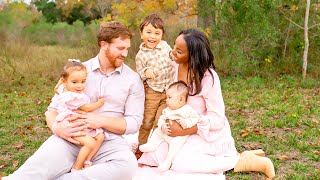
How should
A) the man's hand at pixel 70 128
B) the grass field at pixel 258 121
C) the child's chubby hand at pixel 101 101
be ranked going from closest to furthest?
the man's hand at pixel 70 128 → the child's chubby hand at pixel 101 101 → the grass field at pixel 258 121

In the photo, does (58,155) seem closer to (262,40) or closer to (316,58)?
(262,40)

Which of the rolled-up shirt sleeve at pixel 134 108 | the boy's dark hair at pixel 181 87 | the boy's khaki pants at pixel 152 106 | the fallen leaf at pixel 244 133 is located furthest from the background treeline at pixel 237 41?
the rolled-up shirt sleeve at pixel 134 108

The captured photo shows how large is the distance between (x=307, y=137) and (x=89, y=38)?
934 centimetres

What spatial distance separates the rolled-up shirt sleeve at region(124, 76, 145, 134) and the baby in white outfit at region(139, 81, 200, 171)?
23 cm

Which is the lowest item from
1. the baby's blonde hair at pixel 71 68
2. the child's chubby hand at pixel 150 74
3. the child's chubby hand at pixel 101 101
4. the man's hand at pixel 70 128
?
the man's hand at pixel 70 128

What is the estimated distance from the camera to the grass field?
18.5 ft

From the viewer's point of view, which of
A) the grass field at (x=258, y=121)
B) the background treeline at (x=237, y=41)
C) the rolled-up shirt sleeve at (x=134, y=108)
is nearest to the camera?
the rolled-up shirt sleeve at (x=134, y=108)

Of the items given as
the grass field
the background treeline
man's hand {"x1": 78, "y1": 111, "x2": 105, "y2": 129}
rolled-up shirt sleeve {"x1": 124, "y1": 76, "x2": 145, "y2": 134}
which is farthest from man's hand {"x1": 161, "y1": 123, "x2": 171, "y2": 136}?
the background treeline

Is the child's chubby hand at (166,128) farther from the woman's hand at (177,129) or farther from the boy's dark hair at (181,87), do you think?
the boy's dark hair at (181,87)

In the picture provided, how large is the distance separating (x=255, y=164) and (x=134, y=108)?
52.4 inches

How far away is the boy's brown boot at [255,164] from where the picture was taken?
4.56 m

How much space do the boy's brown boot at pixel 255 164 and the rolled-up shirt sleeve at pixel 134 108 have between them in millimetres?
1108

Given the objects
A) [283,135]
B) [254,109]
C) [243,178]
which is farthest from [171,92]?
[254,109]

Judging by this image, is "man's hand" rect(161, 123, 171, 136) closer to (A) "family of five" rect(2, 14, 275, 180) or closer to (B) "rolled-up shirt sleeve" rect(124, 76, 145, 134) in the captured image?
(A) "family of five" rect(2, 14, 275, 180)
